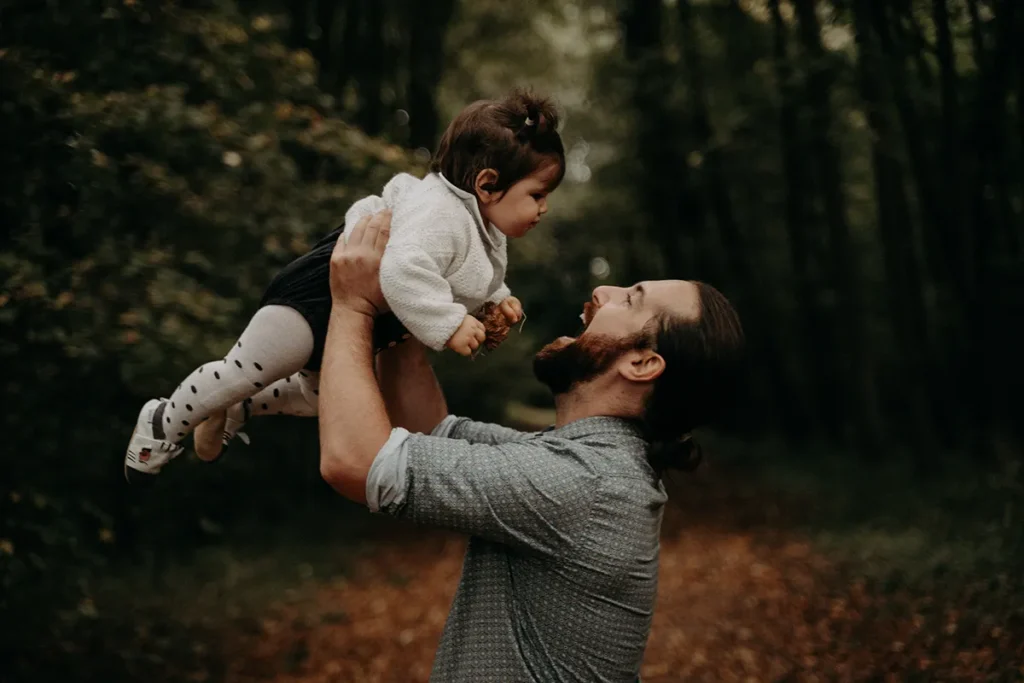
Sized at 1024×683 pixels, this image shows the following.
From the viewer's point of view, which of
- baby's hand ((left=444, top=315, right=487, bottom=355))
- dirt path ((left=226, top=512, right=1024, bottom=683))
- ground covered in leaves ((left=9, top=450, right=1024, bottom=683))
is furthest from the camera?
ground covered in leaves ((left=9, top=450, right=1024, bottom=683))

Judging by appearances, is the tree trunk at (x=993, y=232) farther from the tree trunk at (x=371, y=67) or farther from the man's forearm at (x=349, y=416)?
the tree trunk at (x=371, y=67)

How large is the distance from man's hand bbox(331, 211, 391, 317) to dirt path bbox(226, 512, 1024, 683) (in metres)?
2.95

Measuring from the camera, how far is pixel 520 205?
7.89ft

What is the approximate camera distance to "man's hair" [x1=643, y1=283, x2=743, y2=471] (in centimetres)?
220

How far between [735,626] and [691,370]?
508cm

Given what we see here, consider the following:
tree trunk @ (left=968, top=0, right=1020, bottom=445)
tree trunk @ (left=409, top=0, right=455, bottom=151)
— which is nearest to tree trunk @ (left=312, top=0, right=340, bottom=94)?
tree trunk @ (left=409, top=0, right=455, bottom=151)

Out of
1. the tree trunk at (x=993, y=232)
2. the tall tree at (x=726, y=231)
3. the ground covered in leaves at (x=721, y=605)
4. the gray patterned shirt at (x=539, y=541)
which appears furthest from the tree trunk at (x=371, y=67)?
the gray patterned shirt at (x=539, y=541)

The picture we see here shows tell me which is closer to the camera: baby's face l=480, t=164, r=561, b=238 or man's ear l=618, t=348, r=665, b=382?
man's ear l=618, t=348, r=665, b=382

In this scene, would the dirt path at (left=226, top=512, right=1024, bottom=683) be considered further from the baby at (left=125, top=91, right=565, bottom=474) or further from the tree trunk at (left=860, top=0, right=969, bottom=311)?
the baby at (left=125, top=91, right=565, bottom=474)

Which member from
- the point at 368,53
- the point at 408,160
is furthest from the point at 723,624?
the point at 368,53

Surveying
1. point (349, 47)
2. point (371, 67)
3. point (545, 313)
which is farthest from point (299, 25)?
point (545, 313)

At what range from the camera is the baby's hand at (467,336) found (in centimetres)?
214

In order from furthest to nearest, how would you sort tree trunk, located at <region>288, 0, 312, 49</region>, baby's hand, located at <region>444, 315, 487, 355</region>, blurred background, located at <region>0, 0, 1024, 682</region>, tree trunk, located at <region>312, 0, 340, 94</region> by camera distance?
tree trunk, located at <region>312, 0, 340, 94</region> → tree trunk, located at <region>288, 0, 312, 49</region> → blurred background, located at <region>0, 0, 1024, 682</region> → baby's hand, located at <region>444, 315, 487, 355</region>

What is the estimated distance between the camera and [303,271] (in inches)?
95.0
